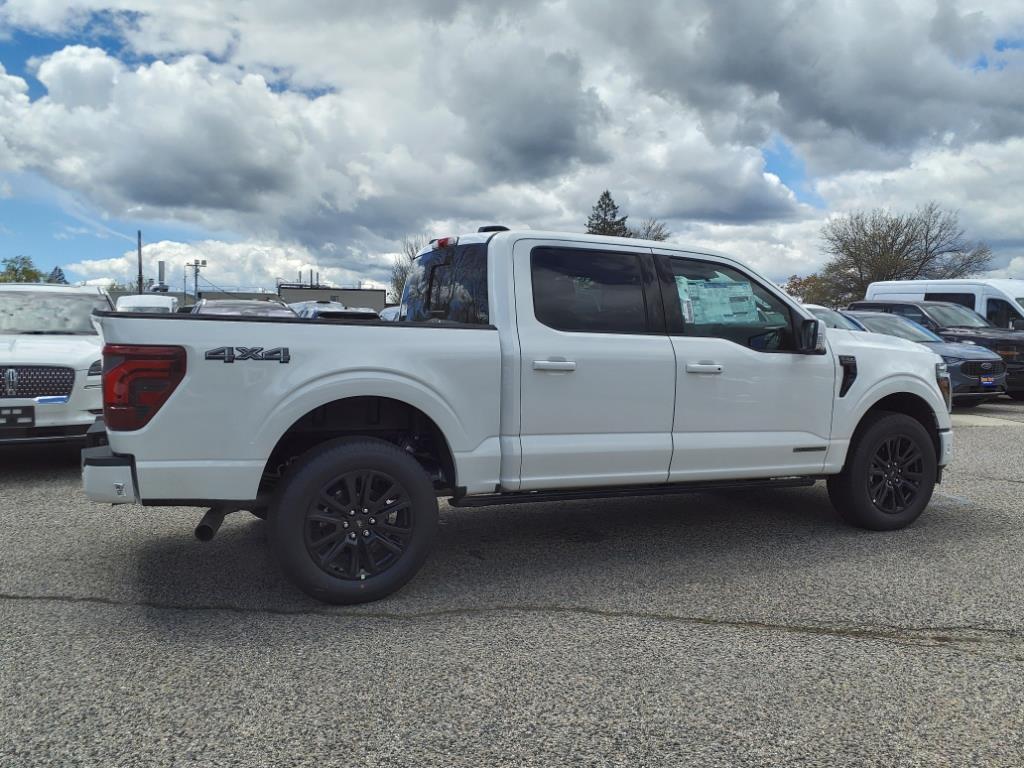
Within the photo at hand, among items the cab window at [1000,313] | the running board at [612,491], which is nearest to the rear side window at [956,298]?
the cab window at [1000,313]

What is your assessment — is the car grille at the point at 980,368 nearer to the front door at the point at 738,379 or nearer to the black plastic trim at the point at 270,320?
the front door at the point at 738,379

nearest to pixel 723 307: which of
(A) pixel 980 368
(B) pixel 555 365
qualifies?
(B) pixel 555 365

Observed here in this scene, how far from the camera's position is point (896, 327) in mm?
13602

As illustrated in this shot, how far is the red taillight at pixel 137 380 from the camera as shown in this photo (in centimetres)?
358

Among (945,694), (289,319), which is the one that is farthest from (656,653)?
(289,319)

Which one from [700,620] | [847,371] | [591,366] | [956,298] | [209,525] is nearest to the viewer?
[700,620]

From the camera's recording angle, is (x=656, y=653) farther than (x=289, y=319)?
No

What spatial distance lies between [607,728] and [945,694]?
1357mm

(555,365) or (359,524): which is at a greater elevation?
(555,365)

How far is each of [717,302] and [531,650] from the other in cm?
245

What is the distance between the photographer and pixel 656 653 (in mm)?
3434

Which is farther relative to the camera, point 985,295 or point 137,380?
point 985,295

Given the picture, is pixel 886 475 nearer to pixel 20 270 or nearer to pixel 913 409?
pixel 913 409

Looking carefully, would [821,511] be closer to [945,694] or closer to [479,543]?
[479,543]
